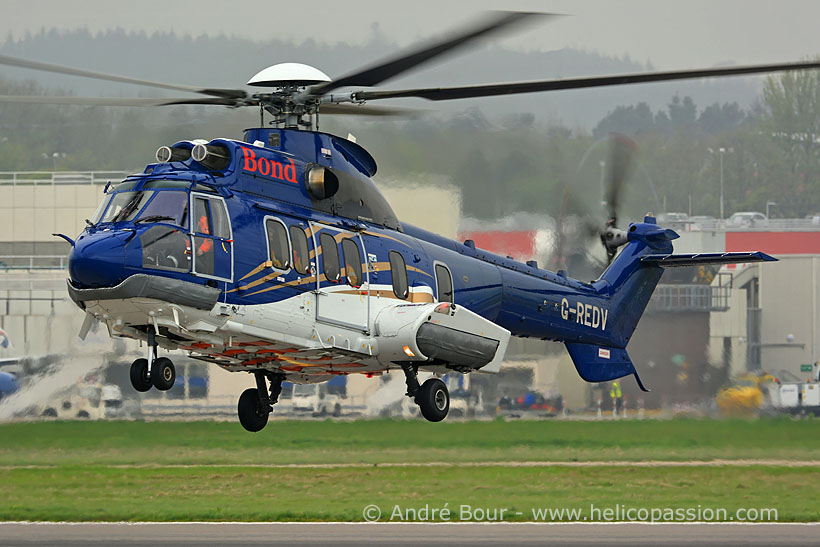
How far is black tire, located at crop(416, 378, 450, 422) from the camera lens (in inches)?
546

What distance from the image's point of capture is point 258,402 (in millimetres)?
14469

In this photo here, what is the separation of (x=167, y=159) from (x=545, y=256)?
16.4 metres

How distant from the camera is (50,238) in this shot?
30719 millimetres

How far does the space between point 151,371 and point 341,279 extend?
7.74ft

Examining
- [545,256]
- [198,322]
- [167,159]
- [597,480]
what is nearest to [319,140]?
[167,159]

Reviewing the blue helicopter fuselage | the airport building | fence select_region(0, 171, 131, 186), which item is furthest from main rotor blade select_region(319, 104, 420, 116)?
fence select_region(0, 171, 131, 186)

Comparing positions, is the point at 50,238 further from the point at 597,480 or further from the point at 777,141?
the point at 777,141

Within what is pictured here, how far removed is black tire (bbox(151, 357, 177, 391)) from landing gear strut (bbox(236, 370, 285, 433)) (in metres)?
2.34

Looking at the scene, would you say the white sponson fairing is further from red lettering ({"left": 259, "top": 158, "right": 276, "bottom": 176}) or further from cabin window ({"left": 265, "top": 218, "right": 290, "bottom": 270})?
red lettering ({"left": 259, "top": 158, "right": 276, "bottom": 176})

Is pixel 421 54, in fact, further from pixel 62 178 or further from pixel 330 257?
pixel 62 178

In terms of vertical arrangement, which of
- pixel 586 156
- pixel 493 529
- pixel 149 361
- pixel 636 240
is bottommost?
pixel 493 529

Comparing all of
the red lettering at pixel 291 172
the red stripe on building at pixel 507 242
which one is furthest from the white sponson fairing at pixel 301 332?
the red stripe on building at pixel 507 242

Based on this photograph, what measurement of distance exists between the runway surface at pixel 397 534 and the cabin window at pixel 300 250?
15601mm

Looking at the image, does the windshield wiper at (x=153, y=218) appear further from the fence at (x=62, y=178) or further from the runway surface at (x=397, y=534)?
the fence at (x=62, y=178)
